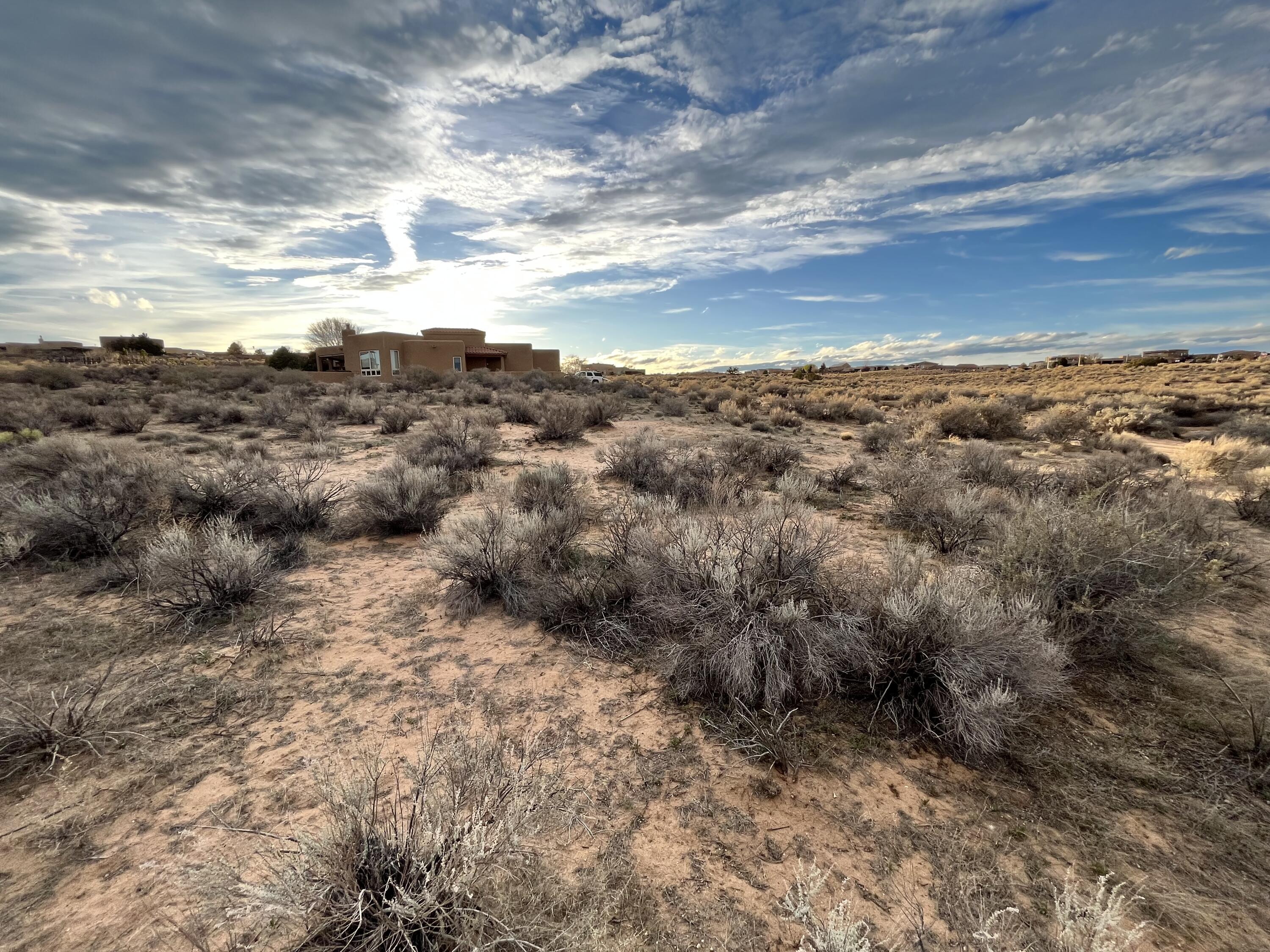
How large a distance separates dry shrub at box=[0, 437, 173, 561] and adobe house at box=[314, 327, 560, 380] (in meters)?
27.2

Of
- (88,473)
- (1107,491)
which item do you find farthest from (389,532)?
(1107,491)

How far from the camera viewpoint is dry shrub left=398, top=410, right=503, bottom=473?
29.0ft

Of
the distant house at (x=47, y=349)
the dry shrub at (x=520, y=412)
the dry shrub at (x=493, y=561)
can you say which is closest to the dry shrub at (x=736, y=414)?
the dry shrub at (x=520, y=412)

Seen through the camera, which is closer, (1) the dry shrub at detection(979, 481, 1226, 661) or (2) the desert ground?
(2) the desert ground

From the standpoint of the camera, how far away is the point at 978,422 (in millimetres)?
14867

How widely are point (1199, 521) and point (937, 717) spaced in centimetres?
423

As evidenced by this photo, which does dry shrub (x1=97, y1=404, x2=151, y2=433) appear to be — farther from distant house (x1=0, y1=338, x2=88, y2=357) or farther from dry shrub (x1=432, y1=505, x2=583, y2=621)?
distant house (x1=0, y1=338, x2=88, y2=357)

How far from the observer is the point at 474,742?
9.14 feet

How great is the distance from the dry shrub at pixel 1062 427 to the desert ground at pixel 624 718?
28.6 ft

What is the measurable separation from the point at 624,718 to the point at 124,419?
15.4 m

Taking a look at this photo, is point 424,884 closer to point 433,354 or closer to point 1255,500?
point 1255,500

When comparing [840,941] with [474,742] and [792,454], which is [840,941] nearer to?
[474,742]

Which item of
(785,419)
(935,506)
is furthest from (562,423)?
(935,506)

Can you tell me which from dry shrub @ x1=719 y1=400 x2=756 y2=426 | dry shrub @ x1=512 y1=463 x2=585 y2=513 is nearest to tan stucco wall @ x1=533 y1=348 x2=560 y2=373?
dry shrub @ x1=719 y1=400 x2=756 y2=426
